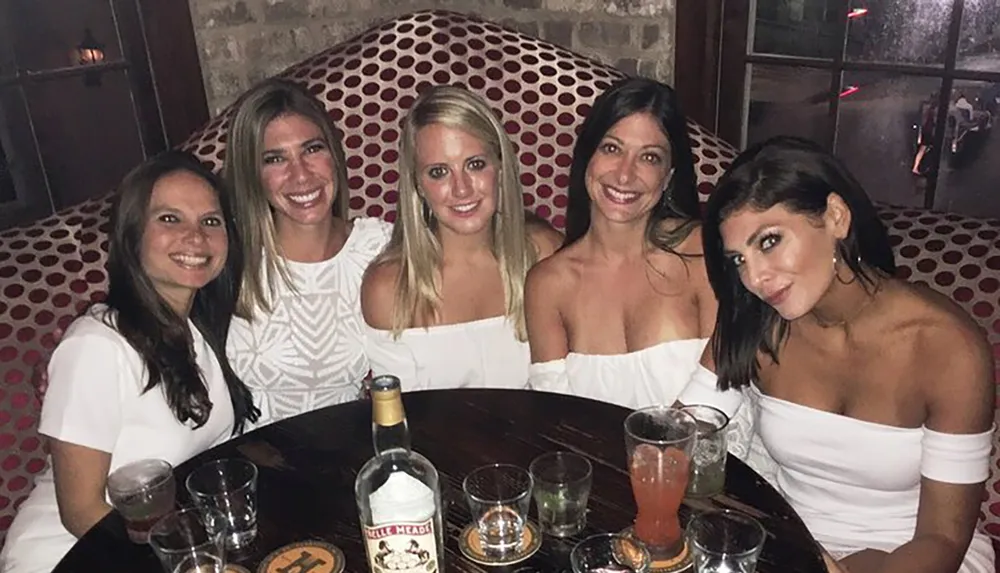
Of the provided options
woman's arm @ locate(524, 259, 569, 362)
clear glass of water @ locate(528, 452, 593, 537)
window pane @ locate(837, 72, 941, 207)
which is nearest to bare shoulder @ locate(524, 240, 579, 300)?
woman's arm @ locate(524, 259, 569, 362)

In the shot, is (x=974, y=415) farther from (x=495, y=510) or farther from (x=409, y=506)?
(x=409, y=506)

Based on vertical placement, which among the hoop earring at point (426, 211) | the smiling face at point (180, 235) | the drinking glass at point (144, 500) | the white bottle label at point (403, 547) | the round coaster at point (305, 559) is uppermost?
the smiling face at point (180, 235)

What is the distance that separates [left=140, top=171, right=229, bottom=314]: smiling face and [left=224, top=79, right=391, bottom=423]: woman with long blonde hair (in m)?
0.27

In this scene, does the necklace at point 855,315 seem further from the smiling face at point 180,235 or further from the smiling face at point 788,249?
the smiling face at point 180,235

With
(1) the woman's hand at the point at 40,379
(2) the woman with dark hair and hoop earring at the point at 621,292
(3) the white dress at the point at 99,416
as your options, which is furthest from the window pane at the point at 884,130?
(1) the woman's hand at the point at 40,379

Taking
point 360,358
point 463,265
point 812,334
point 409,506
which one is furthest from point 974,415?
point 360,358

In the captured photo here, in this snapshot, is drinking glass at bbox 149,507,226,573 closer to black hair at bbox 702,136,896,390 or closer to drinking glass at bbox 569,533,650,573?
drinking glass at bbox 569,533,650,573

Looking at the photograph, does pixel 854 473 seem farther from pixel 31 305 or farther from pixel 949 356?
pixel 31 305

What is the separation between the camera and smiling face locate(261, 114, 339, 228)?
218cm

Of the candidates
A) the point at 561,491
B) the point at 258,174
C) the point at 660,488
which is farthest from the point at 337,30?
the point at 660,488

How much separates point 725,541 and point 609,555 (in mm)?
175

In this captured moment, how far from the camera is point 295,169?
218cm

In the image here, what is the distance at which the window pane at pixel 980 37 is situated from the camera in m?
2.60

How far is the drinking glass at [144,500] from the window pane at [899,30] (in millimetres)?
2387
